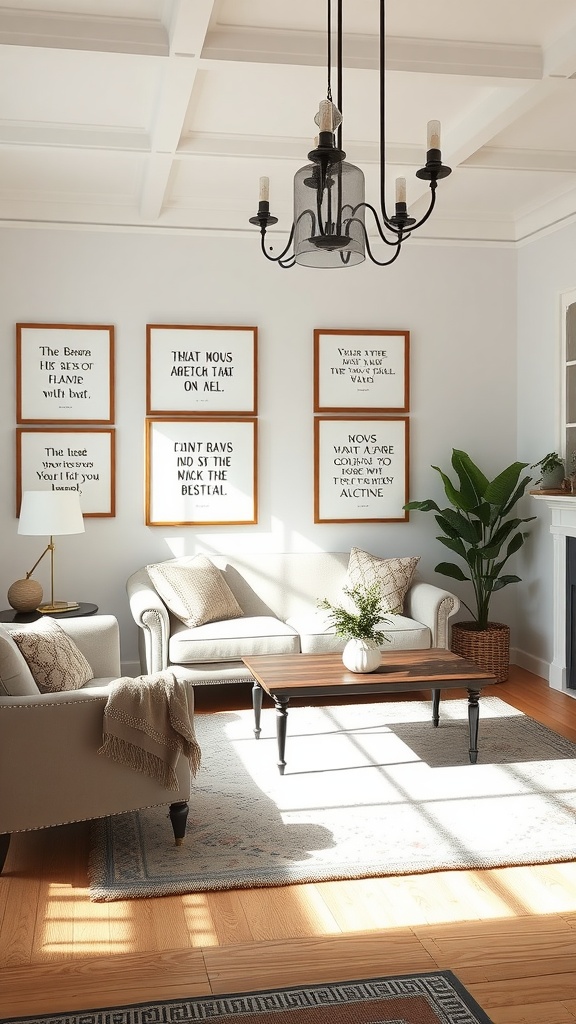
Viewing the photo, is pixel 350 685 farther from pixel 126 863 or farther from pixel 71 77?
pixel 71 77

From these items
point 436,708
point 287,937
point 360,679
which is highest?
point 360,679

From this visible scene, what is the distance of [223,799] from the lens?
12.0 ft

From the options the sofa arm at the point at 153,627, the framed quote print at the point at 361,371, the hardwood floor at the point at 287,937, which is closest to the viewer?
the hardwood floor at the point at 287,937

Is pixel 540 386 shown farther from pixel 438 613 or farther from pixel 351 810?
pixel 351 810

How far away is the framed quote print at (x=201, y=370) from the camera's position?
5.63 meters

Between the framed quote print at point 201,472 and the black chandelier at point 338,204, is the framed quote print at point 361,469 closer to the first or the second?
the framed quote print at point 201,472

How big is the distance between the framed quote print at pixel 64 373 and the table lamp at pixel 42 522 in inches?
28.1

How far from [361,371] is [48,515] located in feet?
Result: 7.17

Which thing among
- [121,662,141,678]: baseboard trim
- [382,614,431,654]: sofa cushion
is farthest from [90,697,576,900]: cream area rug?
[121,662,141,678]: baseboard trim

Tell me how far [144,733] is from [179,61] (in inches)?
94.4

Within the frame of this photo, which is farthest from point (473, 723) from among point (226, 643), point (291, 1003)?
point (291, 1003)

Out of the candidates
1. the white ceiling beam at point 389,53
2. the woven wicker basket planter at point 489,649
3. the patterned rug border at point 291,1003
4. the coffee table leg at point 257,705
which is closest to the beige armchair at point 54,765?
the patterned rug border at point 291,1003

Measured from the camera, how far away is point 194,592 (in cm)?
517

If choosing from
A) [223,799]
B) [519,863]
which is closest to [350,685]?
[223,799]
